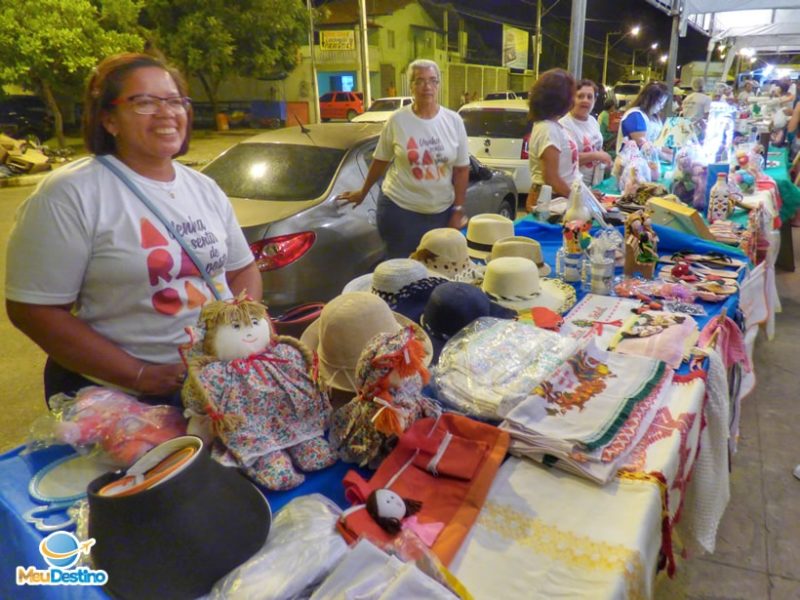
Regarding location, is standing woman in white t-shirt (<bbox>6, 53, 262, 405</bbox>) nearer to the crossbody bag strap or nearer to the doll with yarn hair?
the crossbody bag strap

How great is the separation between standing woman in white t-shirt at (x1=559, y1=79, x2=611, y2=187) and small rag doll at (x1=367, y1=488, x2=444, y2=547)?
332 cm

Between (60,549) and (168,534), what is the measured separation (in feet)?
1.02

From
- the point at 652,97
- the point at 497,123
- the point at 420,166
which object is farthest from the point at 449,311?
the point at 497,123

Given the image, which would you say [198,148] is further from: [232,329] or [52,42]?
[232,329]

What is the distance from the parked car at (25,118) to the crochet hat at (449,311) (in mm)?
18552

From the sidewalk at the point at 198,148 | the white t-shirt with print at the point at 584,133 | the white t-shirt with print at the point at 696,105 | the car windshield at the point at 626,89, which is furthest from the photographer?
the car windshield at the point at 626,89

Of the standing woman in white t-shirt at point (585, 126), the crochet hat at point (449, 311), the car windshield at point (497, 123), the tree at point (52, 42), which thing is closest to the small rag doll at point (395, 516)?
the crochet hat at point (449, 311)

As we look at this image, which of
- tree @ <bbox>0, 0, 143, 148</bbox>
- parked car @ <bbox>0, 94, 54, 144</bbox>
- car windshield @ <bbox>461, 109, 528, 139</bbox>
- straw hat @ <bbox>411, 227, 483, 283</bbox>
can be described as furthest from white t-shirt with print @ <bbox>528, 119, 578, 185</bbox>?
parked car @ <bbox>0, 94, 54, 144</bbox>

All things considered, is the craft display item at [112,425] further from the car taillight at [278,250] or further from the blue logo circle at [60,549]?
the car taillight at [278,250]

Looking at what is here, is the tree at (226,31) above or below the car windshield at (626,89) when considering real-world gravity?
above

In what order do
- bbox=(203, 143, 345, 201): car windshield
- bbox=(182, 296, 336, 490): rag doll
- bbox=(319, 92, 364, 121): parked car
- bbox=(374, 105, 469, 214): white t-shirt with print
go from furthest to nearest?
bbox=(319, 92, 364, 121): parked car, bbox=(203, 143, 345, 201): car windshield, bbox=(374, 105, 469, 214): white t-shirt with print, bbox=(182, 296, 336, 490): rag doll

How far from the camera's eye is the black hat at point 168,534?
0.90m

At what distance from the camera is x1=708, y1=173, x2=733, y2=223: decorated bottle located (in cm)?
341

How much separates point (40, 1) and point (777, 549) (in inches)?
655
